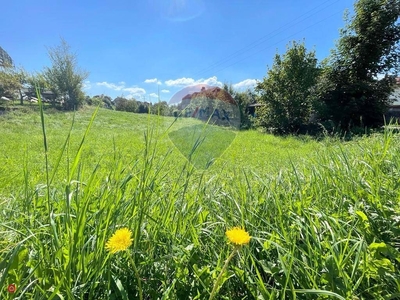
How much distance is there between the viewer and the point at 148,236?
764 millimetres

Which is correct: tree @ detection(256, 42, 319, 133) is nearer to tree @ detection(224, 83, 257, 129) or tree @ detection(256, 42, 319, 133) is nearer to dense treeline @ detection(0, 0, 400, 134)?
dense treeline @ detection(0, 0, 400, 134)

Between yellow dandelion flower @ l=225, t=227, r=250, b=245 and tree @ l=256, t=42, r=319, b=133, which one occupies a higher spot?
tree @ l=256, t=42, r=319, b=133

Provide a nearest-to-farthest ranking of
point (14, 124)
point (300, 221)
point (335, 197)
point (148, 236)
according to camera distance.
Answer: point (148, 236) < point (300, 221) < point (335, 197) < point (14, 124)

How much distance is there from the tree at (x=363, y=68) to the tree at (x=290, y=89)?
89 centimetres

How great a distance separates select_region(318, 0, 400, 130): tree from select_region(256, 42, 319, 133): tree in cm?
89

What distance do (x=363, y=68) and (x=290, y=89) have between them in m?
3.73

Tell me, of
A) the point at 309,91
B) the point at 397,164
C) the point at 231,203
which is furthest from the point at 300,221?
the point at 309,91

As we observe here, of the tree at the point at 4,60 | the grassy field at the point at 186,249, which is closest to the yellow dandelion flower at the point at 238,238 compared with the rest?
the grassy field at the point at 186,249

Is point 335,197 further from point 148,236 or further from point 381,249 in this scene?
point 148,236

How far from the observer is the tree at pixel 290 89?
37.2ft

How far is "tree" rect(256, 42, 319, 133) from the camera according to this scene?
37.2ft

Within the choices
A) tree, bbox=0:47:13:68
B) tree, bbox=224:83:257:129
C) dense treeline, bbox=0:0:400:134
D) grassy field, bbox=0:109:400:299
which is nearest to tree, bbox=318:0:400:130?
dense treeline, bbox=0:0:400:134

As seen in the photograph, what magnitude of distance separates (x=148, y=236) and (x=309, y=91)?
1277 cm

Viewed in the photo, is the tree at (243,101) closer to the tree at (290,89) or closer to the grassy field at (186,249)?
the tree at (290,89)
